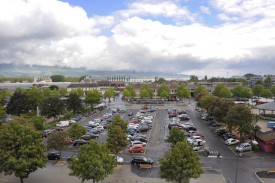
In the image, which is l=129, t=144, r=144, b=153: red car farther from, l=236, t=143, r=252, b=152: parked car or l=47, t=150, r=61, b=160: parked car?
l=236, t=143, r=252, b=152: parked car

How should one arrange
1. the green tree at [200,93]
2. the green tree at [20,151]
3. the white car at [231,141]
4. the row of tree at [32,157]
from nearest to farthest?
1. the row of tree at [32,157]
2. the green tree at [20,151]
3. the white car at [231,141]
4. the green tree at [200,93]

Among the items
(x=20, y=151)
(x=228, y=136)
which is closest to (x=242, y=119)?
(x=228, y=136)

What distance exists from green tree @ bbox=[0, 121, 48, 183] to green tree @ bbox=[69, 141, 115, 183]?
11.7ft

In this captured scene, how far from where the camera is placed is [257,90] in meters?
110

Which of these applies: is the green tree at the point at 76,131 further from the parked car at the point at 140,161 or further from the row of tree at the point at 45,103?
the row of tree at the point at 45,103

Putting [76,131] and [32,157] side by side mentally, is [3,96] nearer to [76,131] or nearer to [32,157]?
[76,131]

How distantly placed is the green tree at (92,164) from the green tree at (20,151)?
3.58m

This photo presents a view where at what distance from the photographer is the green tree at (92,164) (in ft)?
80.8

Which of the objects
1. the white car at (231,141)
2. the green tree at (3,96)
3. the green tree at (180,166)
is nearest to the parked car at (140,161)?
the green tree at (180,166)

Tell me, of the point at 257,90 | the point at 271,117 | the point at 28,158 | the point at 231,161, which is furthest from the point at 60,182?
the point at 257,90

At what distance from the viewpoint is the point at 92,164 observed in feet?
80.8

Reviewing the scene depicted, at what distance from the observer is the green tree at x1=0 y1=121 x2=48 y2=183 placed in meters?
25.4

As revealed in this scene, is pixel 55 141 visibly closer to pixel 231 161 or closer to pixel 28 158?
pixel 28 158

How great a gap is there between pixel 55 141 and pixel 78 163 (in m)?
11.8
